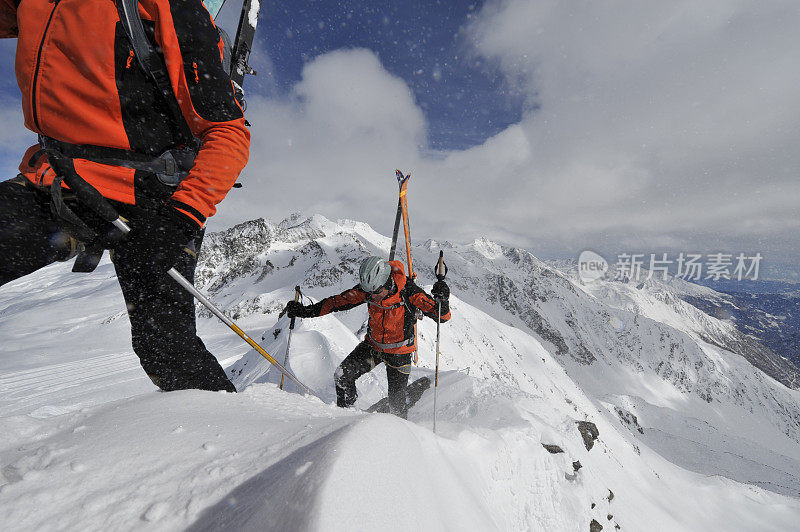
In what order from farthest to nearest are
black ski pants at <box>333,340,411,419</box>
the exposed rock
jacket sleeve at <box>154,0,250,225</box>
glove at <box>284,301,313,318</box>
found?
the exposed rock < glove at <box>284,301,313,318</box> < black ski pants at <box>333,340,411,419</box> < jacket sleeve at <box>154,0,250,225</box>

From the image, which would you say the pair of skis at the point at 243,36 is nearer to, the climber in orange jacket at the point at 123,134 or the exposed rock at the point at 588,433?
the climber in orange jacket at the point at 123,134

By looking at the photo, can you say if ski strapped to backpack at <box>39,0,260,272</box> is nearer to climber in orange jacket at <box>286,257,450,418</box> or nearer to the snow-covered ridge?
climber in orange jacket at <box>286,257,450,418</box>

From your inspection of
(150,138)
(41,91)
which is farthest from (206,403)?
(41,91)

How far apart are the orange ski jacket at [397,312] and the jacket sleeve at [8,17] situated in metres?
4.21

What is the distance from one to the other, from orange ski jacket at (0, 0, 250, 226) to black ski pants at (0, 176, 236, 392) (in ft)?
0.59

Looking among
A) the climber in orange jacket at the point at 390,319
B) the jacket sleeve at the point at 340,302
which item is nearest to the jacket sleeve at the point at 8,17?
the climber in orange jacket at the point at 390,319

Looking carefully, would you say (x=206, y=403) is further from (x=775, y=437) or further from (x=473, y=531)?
(x=775, y=437)

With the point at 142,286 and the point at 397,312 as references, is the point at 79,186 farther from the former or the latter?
the point at 397,312

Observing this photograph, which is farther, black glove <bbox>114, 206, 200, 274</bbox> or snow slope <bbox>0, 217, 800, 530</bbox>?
black glove <bbox>114, 206, 200, 274</bbox>

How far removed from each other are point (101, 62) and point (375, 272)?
12.2ft

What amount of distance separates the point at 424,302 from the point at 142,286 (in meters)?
3.91

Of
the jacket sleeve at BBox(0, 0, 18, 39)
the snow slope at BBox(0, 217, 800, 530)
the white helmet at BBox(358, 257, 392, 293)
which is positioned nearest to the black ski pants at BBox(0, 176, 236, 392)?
the snow slope at BBox(0, 217, 800, 530)

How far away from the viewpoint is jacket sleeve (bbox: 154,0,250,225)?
6.36 ft

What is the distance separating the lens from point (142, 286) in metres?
2.32
